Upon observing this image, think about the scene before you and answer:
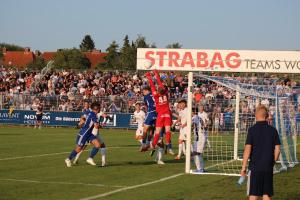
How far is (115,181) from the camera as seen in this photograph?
14586mm

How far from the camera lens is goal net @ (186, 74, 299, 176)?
19.0 metres

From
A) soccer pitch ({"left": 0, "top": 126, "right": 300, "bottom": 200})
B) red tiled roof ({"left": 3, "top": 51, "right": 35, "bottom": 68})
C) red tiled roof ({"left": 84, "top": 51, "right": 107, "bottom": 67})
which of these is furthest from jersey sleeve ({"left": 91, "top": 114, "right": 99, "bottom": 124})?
red tiled roof ({"left": 3, "top": 51, "right": 35, "bottom": 68})

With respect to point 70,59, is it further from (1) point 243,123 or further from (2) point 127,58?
(1) point 243,123

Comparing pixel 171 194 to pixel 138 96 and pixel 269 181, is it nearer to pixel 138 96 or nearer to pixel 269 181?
pixel 269 181

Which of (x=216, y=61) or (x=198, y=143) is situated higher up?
(x=216, y=61)

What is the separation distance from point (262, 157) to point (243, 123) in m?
14.3

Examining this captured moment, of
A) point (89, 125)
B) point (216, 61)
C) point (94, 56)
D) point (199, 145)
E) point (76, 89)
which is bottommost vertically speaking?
point (199, 145)

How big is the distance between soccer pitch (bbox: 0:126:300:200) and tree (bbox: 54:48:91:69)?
77.6 metres

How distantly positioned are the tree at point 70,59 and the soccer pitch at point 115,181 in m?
77.6

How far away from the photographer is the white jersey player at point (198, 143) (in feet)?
55.3

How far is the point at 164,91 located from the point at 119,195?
7.75 metres

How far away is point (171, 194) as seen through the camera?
12.7 m

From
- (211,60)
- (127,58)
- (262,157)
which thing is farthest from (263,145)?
(127,58)

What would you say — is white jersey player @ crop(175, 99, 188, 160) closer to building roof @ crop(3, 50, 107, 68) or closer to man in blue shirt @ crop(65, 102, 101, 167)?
man in blue shirt @ crop(65, 102, 101, 167)
